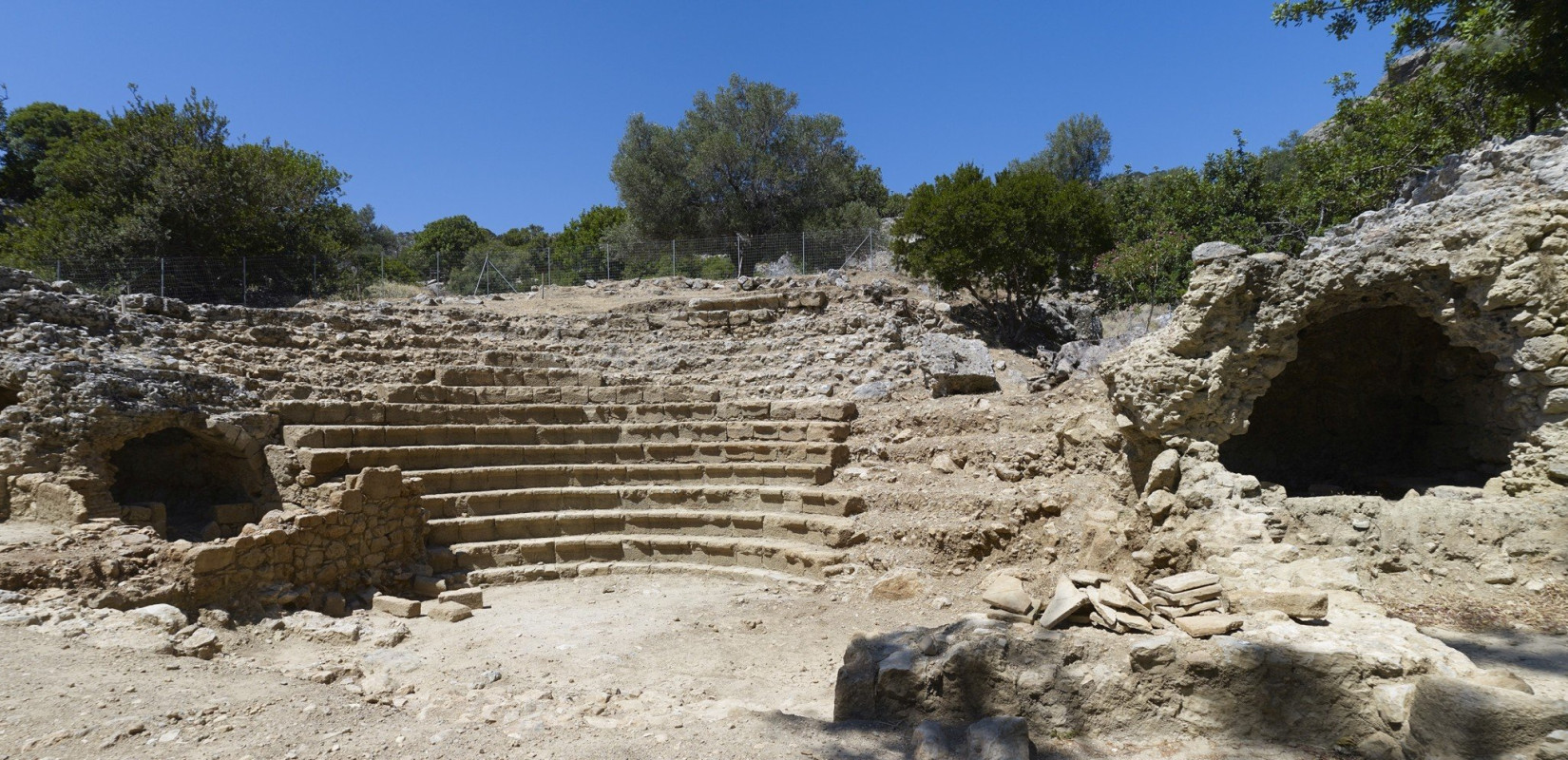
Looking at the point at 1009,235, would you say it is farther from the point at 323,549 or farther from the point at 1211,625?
the point at 323,549

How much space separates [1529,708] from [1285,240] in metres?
14.7

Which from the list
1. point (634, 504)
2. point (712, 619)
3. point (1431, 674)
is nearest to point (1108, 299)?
point (634, 504)

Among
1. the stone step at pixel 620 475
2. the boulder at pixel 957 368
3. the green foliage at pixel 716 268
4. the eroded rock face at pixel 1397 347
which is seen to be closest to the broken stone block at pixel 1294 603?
the eroded rock face at pixel 1397 347

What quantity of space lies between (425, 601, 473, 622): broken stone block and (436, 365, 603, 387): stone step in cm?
486

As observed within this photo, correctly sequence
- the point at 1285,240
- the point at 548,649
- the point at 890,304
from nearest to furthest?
the point at 548,649
the point at 1285,240
the point at 890,304

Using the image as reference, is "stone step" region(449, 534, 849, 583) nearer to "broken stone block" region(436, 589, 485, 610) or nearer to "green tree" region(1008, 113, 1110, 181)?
"broken stone block" region(436, 589, 485, 610)

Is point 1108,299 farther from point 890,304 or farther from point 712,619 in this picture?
point 712,619

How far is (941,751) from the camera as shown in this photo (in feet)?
13.7

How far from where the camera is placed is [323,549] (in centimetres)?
817

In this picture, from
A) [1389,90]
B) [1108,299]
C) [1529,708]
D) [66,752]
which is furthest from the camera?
[1108,299]

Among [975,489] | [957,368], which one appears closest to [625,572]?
[975,489]

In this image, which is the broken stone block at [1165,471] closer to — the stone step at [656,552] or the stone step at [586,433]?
the stone step at [656,552]

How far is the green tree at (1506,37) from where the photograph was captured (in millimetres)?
8305

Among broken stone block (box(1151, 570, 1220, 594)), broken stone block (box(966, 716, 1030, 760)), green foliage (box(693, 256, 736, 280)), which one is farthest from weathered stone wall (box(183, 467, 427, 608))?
green foliage (box(693, 256, 736, 280))
